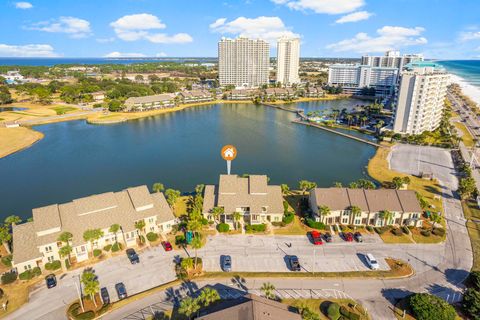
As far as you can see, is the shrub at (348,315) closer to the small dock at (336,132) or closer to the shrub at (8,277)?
the shrub at (8,277)

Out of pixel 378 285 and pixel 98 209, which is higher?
pixel 98 209

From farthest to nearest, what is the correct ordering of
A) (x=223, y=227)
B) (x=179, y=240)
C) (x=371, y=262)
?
(x=223, y=227), (x=179, y=240), (x=371, y=262)

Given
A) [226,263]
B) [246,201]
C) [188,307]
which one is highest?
[246,201]

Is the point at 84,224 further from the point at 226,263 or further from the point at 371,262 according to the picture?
the point at 371,262

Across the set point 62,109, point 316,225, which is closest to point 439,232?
point 316,225

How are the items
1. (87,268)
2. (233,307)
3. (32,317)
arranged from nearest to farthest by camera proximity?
(233,307)
(32,317)
(87,268)

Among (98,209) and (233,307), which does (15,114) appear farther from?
(233,307)

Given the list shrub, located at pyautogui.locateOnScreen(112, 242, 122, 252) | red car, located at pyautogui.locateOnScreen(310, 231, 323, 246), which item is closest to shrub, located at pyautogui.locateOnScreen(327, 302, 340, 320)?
red car, located at pyautogui.locateOnScreen(310, 231, 323, 246)

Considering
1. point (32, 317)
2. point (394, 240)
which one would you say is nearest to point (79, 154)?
point (32, 317)
